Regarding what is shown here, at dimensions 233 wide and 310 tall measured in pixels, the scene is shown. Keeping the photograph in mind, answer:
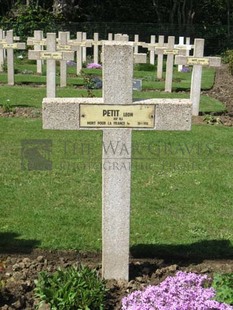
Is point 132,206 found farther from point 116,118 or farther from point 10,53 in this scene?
point 10,53

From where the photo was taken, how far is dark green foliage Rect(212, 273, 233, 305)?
360 cm

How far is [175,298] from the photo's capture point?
11.7 feet

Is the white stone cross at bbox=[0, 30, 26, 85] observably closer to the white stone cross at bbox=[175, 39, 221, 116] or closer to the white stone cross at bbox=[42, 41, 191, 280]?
the white stone cross at bbox=[175, 39, 221, 116]

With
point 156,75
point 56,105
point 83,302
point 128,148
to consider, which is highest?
point 56,105

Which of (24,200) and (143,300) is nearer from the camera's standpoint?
(143,300)

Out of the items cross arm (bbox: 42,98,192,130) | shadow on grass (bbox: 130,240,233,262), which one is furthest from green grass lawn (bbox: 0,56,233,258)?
cross arm (bbox: 42,98,192,130)

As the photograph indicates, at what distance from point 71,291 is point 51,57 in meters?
8.63

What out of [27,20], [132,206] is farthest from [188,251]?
[27,20]

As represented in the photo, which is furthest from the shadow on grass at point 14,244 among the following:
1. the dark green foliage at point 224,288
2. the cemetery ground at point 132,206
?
the dark green foliage at point 224,288

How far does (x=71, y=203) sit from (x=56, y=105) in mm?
2508

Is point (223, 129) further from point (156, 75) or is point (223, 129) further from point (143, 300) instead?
point (156, 75)

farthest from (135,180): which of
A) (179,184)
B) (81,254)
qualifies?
(81,254)

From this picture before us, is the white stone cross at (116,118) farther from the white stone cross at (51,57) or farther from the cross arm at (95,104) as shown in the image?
the white stone cross at (51,57)

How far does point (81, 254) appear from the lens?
498cm
